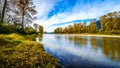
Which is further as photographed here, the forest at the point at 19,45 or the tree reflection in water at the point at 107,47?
the tree reflection in water at the point at 107,47

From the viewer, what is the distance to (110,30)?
2616 inches

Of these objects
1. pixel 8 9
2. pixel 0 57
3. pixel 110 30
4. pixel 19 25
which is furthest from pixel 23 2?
pixel 110 30

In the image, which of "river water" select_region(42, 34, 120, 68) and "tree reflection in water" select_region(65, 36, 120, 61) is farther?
"tree reflection in water" select_region(65, 36, 120, 61)

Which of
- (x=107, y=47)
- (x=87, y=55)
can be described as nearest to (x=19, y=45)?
(x=87, y=55)

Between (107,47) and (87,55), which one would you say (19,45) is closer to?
(87,55)

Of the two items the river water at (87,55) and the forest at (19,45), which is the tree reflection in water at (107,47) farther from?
the forest at (19,45)

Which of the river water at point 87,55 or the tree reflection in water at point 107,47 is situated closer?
the river water at point 87,55

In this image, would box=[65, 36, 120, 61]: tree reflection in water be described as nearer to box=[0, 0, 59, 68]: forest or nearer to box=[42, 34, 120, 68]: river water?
box=[42, 34, 120, 68]: river water

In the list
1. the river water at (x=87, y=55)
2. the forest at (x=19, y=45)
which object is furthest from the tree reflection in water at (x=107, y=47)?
the forest at (x=19, y=45)

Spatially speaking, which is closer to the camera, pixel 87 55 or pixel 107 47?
pixel 87 55

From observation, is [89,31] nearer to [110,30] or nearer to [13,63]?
[110,30]

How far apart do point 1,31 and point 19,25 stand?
9024 mm

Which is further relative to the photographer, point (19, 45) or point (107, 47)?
point (107, 47)

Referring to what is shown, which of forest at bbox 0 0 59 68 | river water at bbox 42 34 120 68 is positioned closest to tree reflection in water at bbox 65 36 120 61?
river water at bbox 42 34 120 68
